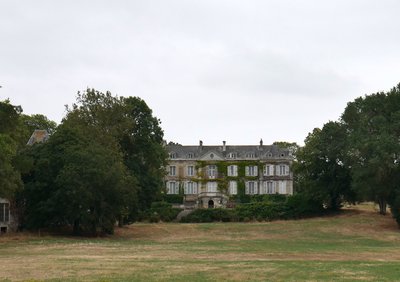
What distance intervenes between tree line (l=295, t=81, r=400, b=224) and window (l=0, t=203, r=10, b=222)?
3331cm

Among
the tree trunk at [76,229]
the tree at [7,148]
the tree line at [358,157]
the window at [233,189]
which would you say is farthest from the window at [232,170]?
the tree at [7,148]

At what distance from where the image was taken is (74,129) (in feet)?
188

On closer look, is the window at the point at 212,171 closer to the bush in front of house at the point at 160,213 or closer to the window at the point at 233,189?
the window at the point at 233,189

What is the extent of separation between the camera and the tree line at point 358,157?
62.4m

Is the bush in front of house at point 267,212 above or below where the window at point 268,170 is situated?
below

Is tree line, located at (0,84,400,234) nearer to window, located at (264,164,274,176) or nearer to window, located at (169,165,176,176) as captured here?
window, located at (264,164,274,176)

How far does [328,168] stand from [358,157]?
36.2 ft

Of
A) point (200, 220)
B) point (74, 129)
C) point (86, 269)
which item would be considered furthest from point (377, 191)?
point (86, 269)

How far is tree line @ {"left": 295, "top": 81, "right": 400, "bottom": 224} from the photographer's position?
62406 millimetres

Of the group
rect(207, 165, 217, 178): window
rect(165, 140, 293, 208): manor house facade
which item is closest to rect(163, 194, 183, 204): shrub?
rect(165, 140, 293, 208): manor house facade

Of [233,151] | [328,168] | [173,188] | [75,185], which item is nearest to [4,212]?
[75,185]

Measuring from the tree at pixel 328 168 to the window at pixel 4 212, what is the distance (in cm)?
3824

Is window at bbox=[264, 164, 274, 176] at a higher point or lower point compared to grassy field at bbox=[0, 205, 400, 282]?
higher

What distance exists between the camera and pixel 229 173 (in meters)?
97.6
